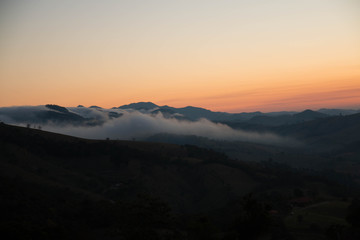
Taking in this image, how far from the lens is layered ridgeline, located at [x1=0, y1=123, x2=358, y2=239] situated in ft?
164

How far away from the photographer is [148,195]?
159 feet

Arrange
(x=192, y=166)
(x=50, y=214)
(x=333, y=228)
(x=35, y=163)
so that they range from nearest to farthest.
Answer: (x=333, y=228) → (x=50, y=214) → (x=35, y=163) → (x=192, y=166)

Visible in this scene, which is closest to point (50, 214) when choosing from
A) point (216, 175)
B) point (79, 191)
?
point (79, 191)

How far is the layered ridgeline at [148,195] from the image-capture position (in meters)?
49.9

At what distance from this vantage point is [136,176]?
141500 mm

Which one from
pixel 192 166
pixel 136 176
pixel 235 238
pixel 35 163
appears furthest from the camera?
pixel 192 166

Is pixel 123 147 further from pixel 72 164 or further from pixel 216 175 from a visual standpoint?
pixel 216 175

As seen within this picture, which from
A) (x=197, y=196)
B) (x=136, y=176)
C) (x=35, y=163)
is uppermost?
(x=35, y=163)

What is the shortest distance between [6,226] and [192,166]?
116188mm

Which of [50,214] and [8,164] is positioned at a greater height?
[8,164]

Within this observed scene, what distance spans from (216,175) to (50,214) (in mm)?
87395

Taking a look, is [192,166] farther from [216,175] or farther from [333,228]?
[333,228]

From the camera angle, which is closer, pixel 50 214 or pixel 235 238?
pixel 235 238

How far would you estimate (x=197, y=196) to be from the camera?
138m
